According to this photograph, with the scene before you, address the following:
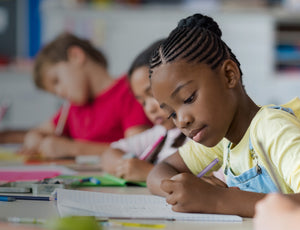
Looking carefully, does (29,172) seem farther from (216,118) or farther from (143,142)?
(216,118)

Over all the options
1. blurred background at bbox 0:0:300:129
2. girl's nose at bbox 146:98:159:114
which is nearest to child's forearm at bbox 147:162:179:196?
girl's nose at bbox 146:98:159:114

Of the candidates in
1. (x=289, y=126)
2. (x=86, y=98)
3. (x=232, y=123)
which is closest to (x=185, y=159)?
(x=232, y=123)

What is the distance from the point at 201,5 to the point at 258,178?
135 inches

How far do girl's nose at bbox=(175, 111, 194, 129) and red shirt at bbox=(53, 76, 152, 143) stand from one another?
3.31ft

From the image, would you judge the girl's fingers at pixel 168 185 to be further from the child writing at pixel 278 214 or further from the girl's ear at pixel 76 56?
the girl's ear at pixel 76 56

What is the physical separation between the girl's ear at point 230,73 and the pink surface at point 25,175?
0.51m

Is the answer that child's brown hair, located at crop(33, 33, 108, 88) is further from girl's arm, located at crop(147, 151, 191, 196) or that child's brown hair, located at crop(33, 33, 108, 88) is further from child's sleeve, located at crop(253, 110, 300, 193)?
child's sleeve, located at crop(253, 110, 300, 193)

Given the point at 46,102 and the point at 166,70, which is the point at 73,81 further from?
the point at 46,102

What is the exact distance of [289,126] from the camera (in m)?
0.60

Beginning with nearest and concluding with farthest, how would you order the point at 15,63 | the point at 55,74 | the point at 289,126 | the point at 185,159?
the point at 289,126
the point at 185,159
the point at 55,74
the point at 15,63

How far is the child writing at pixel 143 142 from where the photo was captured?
3.43 feet

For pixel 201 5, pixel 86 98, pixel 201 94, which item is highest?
pixel 201 5

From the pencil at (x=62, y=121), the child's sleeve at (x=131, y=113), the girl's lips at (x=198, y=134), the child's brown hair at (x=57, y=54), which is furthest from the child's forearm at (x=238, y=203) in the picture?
the pencil at (x=62, y=121)

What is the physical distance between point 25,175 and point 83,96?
775mm
